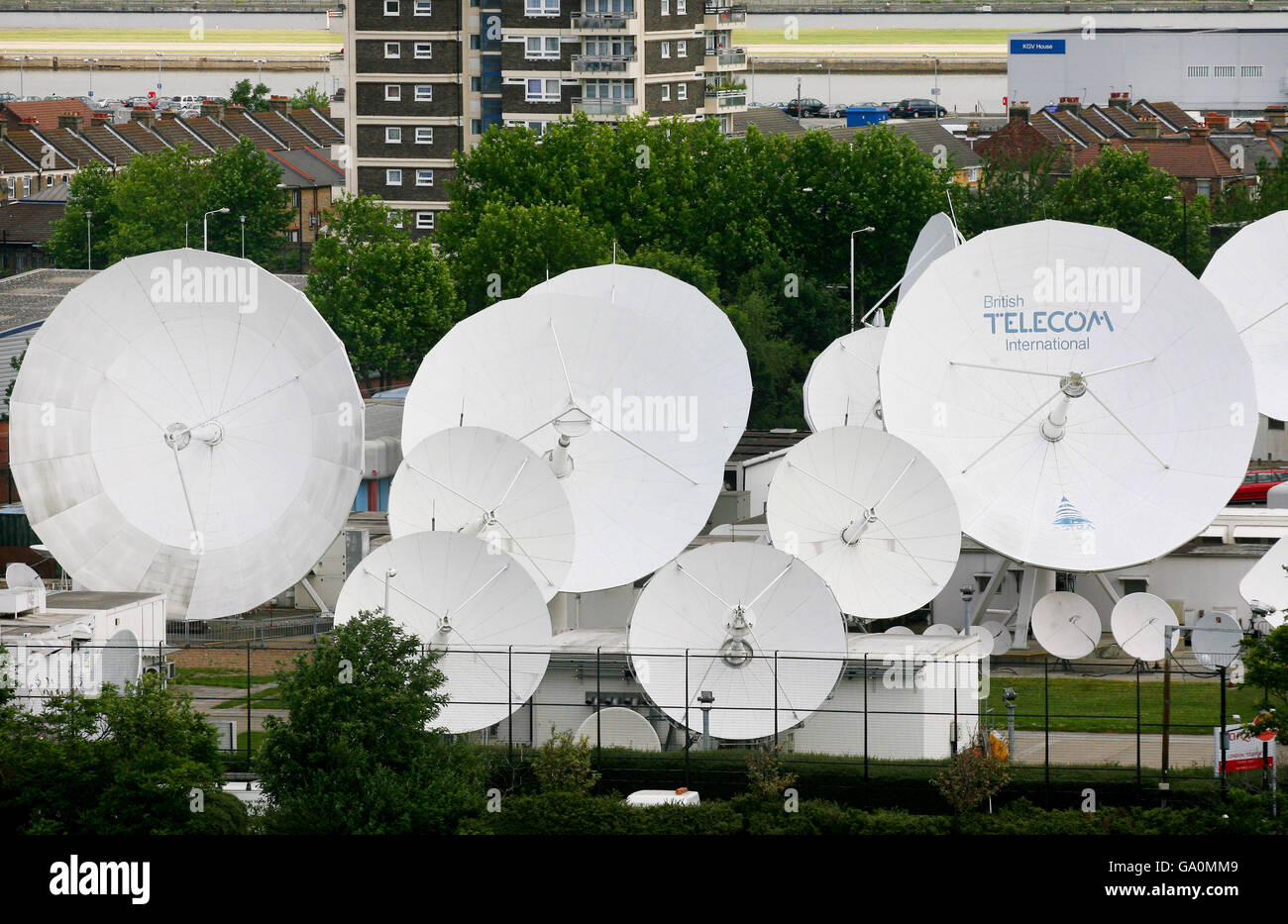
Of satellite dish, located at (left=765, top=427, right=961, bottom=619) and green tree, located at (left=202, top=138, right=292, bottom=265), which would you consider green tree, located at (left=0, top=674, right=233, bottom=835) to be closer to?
satellite dish, located at (left=765, top=427, right=961, bottom=619)

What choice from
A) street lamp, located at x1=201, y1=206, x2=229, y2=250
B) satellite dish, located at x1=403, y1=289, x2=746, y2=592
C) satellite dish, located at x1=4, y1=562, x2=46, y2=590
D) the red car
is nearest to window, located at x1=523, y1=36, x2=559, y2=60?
street lamp, located at x1=201, y1=206, x2=229, y2=250

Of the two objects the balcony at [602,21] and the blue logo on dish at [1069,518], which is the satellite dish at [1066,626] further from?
the balcony at [602,21]

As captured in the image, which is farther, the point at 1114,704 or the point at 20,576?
the point at 20,576

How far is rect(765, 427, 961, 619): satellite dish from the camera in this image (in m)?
64.1

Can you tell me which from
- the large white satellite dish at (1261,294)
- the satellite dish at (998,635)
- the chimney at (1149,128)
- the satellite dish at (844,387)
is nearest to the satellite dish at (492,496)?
the satellite dish at (998,635)

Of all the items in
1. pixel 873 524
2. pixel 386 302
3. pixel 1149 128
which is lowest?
pixel 873 524

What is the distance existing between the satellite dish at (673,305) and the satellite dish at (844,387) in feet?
14.9

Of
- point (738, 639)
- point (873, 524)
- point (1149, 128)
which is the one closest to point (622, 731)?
point (738, 639)

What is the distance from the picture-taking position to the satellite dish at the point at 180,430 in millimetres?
66938

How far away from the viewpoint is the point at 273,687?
6575 cm

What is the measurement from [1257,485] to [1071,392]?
26.5m

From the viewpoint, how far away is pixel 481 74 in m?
155

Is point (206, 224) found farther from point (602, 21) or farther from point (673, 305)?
point (673, 305)
